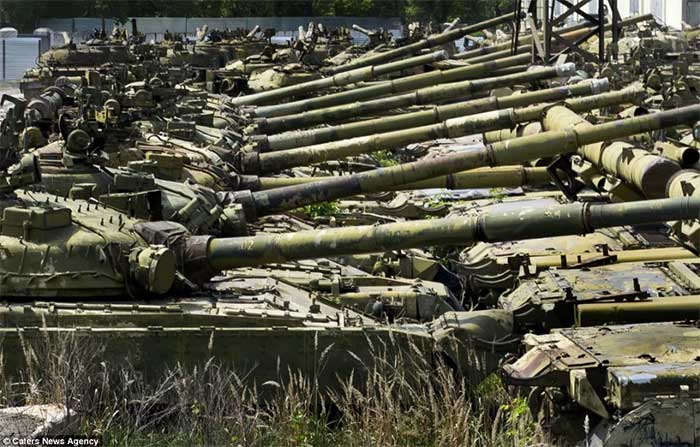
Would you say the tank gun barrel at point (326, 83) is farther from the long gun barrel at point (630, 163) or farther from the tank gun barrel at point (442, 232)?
the tank gun barrel at point (442, 232)

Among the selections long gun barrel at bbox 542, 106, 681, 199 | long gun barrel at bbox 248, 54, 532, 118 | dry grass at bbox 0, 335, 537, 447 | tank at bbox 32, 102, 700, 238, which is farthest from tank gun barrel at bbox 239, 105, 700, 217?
long gun barrel at bbox 248, 54, 532, 118

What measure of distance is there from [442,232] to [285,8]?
68.7 meters

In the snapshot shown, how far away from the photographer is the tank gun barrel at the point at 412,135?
24391 mm

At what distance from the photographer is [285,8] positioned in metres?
82.5

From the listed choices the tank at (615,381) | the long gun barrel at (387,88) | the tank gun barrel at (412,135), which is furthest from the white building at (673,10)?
the tank at (615,381)

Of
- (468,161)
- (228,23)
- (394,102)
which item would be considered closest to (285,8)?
(228,23)

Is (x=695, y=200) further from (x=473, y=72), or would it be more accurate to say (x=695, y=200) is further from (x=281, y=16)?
(x=281, y=16)

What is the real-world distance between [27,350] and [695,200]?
6604 mm

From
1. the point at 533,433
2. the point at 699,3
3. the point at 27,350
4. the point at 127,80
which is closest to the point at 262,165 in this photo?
the point at 127,80

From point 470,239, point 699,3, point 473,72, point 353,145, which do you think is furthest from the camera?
point 699,3

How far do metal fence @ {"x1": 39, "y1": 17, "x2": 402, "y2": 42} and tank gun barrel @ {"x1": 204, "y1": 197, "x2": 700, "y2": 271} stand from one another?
59697mm

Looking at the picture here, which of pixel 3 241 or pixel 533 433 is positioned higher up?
pixel 3 241

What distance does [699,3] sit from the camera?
63344 millimetres

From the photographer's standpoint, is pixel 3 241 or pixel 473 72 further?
pixel 473 72
